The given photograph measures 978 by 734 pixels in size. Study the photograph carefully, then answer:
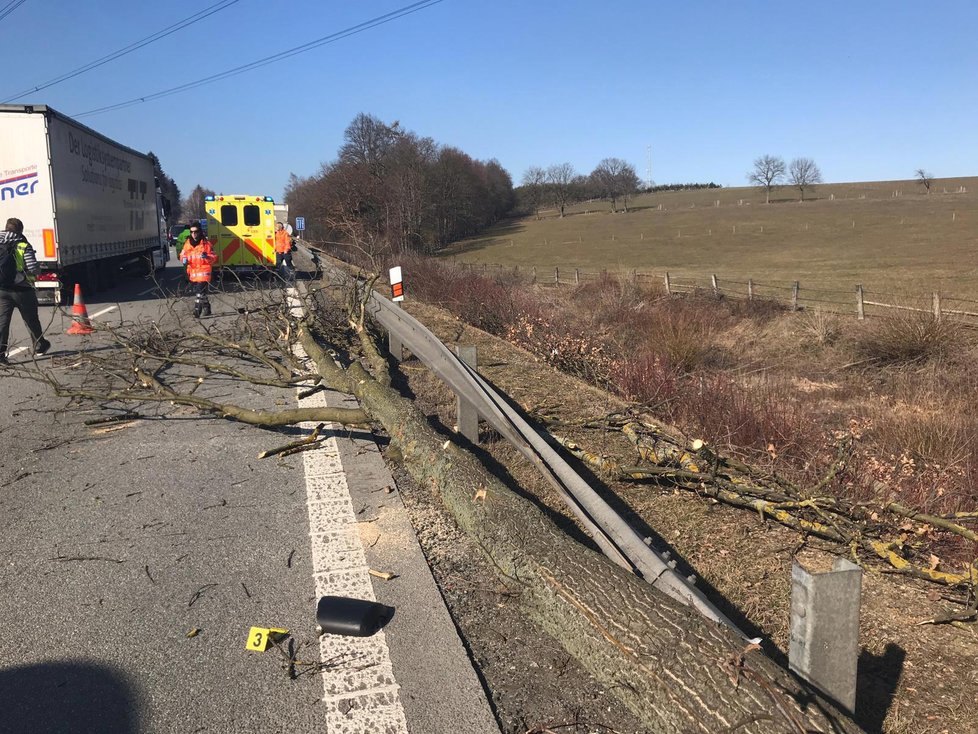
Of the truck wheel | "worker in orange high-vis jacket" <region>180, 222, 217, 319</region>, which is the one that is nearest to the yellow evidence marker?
"worker in orange high-vis jacket" <region>180, 222, 217, 319</region>

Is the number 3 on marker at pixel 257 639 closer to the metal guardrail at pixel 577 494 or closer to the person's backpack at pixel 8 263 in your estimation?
the metal guardrail at pixel 577 494

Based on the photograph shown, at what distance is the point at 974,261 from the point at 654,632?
41.2 metres

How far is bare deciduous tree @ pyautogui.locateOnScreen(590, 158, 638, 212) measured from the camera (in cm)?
11706

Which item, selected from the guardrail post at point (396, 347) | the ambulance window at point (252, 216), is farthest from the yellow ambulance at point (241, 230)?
the guardrail post at point (396, 347)

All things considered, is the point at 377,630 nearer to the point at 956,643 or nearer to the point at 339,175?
the point at 956,643

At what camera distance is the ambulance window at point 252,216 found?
2091 cm

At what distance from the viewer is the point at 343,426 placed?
20.0 ft

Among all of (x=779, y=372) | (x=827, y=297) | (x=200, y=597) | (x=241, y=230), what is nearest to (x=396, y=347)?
(x=200, y=597)

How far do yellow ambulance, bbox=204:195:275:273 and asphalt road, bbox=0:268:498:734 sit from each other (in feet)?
51.8

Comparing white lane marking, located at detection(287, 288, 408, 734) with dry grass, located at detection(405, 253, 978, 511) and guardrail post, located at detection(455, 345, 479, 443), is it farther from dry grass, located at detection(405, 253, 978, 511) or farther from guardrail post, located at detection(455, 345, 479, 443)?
dry grass, located at detection(405, 253, 978, 511)

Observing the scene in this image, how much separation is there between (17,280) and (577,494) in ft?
27.7

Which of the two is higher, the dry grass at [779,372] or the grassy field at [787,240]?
the grassy field at [787,240]

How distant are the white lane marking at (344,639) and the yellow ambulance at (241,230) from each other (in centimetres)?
1675

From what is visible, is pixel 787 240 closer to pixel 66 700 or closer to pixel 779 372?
pixel 779 372
